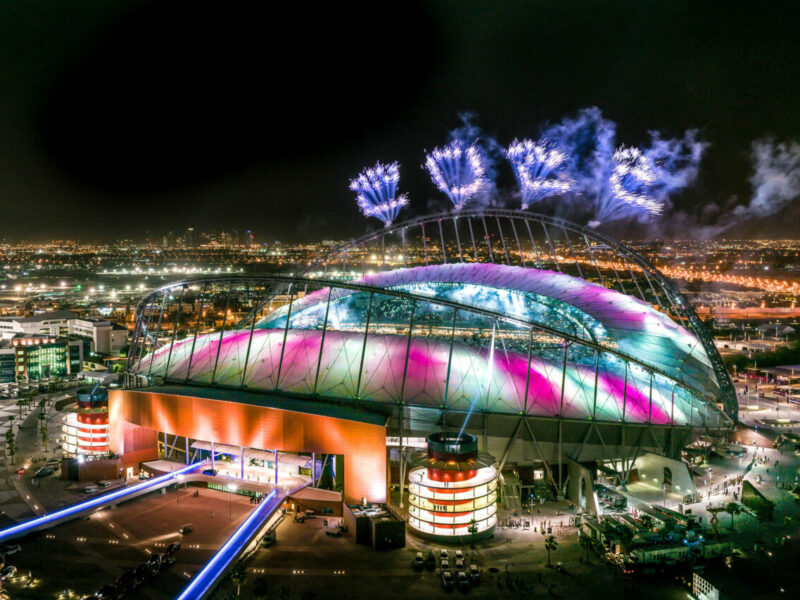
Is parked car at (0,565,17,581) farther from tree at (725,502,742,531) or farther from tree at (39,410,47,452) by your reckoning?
tree at (725,502,742,531)

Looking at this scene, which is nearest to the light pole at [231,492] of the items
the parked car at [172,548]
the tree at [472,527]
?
the parked car at [172,548]

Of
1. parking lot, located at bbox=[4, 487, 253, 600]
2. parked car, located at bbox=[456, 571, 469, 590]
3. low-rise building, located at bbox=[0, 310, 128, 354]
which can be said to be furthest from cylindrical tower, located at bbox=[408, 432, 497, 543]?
low-rise building, located at bbox=[0, 310, 128, 354]

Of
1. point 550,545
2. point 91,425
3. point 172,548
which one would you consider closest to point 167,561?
point 172,548

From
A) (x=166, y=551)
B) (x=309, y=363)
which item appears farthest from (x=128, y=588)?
(x=309, y=363)

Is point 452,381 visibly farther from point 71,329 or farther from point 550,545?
point 71,329

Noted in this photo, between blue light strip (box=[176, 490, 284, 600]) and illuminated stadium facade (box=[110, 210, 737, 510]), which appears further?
illuminated stadium facade (box=[110, 210, 737, 510])

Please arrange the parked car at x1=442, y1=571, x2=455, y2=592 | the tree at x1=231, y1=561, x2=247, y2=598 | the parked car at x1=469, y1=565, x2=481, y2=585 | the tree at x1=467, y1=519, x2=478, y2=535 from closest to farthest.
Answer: the tree at x1=231, y1=561, x2=247, y2=598 → the parked car at x1=442, y1=571, x2=455, y2=592 → the parked car at x1=469, y1=565, x2=481, y2=585 → the tree at x1=467, y1=519, x2=478, y2=535

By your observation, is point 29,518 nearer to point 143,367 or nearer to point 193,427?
point 193,427
